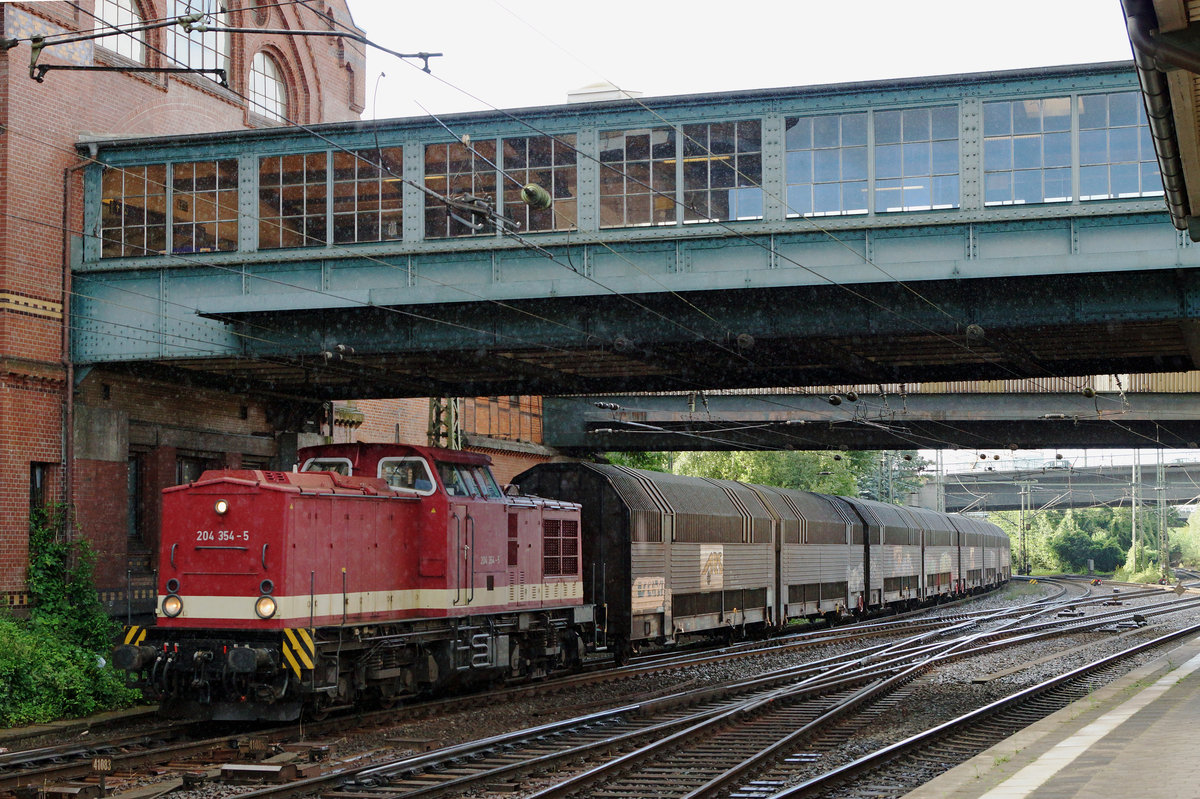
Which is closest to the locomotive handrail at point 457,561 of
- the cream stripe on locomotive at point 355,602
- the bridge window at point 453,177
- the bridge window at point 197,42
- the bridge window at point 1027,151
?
the cream stripe on locomotive at point 355,602

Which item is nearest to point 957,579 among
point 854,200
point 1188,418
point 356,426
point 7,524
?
point 1188,418

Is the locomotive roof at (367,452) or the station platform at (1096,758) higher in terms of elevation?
the locomotive roof at (367,452)

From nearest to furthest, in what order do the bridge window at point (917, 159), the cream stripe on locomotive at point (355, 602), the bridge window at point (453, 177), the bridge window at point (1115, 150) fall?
the cream stripe on locomotive at point (355, 602)
the bridge window at point (1115, 150)
the bridge window at point (917, 159)
the bridge window at point (453, 177)

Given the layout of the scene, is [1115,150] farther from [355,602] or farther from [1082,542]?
[1082,542]

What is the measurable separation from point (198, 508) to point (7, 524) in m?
5.70

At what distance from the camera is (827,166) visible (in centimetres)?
1867

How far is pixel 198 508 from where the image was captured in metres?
15.2

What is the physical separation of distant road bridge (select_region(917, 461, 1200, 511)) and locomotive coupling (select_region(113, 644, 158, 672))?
72.3 metres

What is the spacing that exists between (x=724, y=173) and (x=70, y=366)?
36.1 feet

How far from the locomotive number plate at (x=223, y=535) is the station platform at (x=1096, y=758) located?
28.1 feet

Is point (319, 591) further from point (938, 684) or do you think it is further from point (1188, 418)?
point (1188, 418)

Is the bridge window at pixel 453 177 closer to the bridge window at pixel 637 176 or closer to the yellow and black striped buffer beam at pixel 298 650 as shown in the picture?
the bridge window at pixel 637 176

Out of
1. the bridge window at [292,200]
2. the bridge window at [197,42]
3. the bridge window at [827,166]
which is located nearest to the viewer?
the bridge window at [827,166]

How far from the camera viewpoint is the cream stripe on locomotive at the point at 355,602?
14586mm
